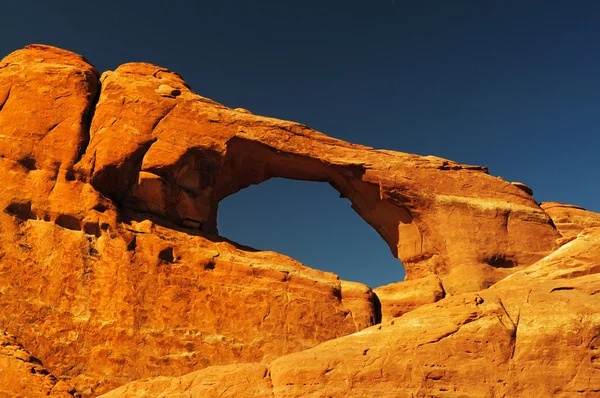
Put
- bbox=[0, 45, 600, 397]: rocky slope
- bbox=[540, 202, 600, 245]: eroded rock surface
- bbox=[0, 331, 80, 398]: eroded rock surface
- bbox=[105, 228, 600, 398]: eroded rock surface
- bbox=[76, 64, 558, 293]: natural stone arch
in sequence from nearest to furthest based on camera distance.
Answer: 1. bbox=[105, 228, 600, 398]: eroded rock surface
2. bbox=[0, 331, 80, 398]: eroded rock surface
3. bbox=[0, 45, 600, 397]: rocky slope
4. bbox=[76, 64, 558, 293]: natural stone arch
5. bbox=[540, 202, 600, 245]: eroded rock surface

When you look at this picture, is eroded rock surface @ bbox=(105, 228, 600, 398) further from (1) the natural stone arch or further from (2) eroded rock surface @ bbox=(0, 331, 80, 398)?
(1) the natural stone arch

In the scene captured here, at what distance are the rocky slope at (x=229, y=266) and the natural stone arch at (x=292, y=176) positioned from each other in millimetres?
86

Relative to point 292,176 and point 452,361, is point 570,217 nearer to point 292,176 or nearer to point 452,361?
point 292,176

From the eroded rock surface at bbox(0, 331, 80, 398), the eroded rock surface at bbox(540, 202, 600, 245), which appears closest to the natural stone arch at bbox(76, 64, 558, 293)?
the eroded rock surface at bbox(540, 202, 600, 245)

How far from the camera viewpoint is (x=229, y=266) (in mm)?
24797

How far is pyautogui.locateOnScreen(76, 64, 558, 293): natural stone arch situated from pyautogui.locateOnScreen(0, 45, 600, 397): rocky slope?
86 mm

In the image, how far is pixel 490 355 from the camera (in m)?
16.1

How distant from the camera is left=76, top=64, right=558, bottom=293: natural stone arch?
26583mm

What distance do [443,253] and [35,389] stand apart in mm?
20218

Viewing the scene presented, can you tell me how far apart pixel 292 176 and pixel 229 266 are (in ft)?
30.2

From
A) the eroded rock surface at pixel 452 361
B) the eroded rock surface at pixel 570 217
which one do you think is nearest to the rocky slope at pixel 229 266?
the eroded rock surface at pixel 452 361

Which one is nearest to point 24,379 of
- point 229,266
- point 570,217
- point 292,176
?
point 229,266

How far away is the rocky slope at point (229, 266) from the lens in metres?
15.9

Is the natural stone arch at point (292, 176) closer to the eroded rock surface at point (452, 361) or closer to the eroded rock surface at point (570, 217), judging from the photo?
the eroded rock surface at point (570, 217)
